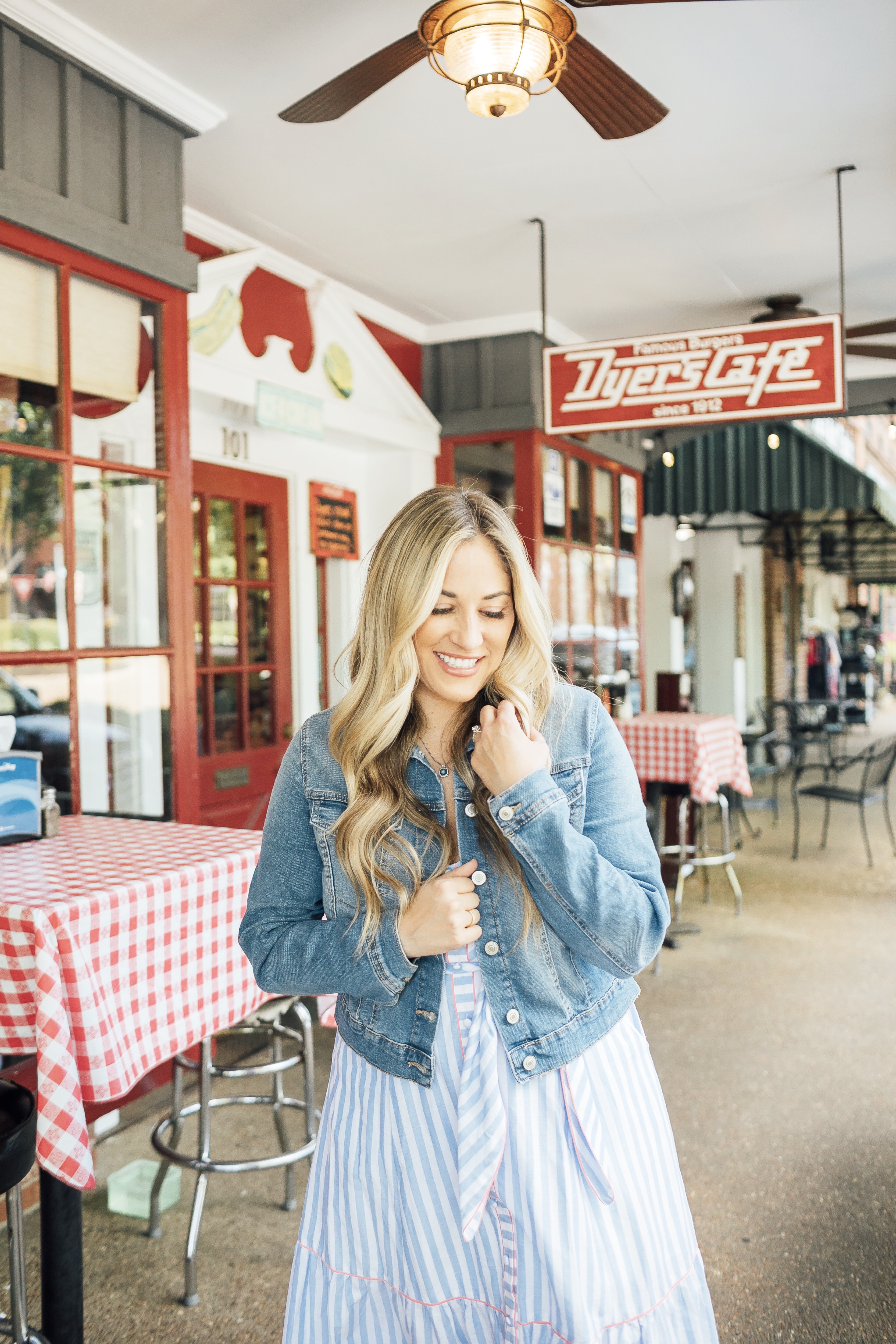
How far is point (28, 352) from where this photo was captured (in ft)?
9.69

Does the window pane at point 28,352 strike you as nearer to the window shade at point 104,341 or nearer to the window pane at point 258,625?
the window shade at point 104,341

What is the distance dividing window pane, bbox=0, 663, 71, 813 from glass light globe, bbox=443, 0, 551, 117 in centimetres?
195

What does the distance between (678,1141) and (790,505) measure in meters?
7.69

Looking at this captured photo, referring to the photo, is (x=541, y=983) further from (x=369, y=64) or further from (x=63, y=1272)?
(x=369, y=64)

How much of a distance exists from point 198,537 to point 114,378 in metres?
1.40

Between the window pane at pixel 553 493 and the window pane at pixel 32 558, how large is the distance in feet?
11.4

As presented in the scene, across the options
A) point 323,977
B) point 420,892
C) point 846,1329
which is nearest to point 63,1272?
point 323,977

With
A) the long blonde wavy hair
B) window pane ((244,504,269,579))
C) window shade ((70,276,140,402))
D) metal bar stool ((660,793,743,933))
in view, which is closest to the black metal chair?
metal bar stool ((660,793,743,933))

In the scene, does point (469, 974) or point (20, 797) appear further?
point (20, 797)

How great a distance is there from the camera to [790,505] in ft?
31.6

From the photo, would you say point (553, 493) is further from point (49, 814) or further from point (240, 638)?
point (49, 814)

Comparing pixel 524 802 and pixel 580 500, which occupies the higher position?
pixel 580 500

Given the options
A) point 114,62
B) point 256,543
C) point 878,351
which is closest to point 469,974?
point 114,62

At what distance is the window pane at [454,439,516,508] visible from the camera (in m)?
6.02
